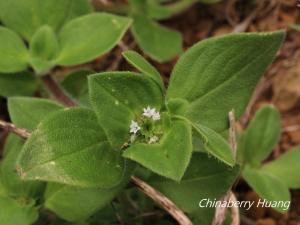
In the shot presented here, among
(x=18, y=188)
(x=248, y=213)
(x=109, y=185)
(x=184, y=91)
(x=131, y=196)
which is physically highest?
(x=184, y=91)

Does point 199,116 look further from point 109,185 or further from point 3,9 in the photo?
point 3,9

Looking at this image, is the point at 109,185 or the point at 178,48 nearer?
the point at 109,185

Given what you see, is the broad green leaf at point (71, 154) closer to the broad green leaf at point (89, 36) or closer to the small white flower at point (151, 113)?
the small white flower at point (151, 113)

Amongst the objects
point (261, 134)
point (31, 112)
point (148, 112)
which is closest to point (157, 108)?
point (148, 112)

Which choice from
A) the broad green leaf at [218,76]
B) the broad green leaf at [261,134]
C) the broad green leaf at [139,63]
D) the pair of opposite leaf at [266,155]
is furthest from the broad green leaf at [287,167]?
the broad green leaf at [139,63]

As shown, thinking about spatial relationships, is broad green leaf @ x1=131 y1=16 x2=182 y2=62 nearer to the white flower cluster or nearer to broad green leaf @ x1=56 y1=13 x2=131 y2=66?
broad green leaf @ x1=56 y1=13 x2=131 y2=66

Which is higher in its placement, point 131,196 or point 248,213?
point 131,196

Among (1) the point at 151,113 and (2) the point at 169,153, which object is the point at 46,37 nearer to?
(1) the point at 151,113

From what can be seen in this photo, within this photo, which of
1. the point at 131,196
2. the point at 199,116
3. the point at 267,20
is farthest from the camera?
the point at 267,20

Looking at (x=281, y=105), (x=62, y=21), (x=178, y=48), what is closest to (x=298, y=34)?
(x=281, y=105)
